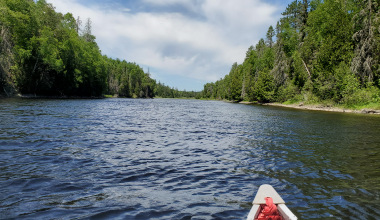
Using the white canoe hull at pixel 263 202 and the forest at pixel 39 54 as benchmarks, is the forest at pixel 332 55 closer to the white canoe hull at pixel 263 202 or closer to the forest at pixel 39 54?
the white canoe hull at pixel 263 202

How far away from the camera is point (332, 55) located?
53594 mm

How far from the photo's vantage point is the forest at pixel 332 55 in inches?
1812

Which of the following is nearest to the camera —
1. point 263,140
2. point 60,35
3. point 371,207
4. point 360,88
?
point 371,207

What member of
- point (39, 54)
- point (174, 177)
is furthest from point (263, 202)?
point (39, 54)

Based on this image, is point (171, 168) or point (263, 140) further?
point (263, 140)

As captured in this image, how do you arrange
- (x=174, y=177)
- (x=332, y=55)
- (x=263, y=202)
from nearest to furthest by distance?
(x=263, y=202) < (x=174, y=177) < (x=332, y=55)

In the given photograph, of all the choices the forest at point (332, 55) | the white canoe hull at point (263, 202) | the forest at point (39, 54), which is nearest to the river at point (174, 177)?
the white canoe hull at point (263, 202)

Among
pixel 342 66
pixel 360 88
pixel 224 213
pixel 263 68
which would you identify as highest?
pixel 263 68

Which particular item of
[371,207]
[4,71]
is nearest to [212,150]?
[371,207]

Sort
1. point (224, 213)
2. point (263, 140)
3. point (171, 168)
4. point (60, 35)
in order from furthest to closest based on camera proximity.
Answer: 1. point (60, 35)
2. point (263, 140)
3. point (171, 168)
4. point (224, 213)

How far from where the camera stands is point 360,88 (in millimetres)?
48188

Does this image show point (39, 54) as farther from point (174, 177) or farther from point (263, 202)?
point (263, 202)

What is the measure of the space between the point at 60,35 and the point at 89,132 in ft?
199

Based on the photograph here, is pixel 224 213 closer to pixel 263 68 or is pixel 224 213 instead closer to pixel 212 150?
pixel 212 150
